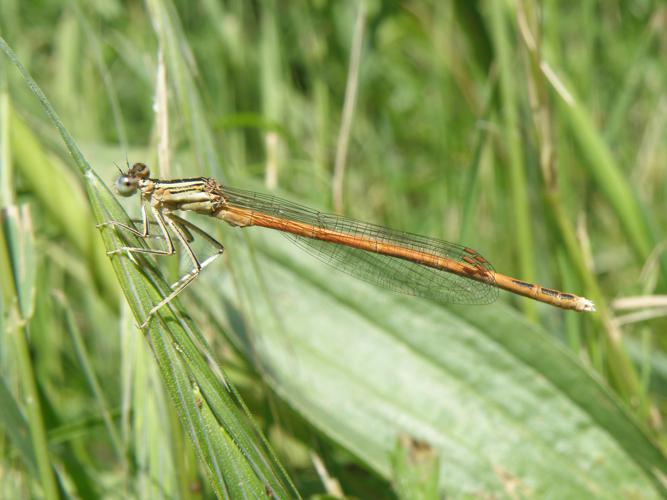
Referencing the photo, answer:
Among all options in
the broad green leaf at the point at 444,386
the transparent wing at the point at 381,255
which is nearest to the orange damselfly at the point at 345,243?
the transparent wing at the point at 381,255

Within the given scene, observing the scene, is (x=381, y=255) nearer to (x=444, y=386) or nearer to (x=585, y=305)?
(x=444, y=386)

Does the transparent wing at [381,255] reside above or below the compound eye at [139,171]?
above

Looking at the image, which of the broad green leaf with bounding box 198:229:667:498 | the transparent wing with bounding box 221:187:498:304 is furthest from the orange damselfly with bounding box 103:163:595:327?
the broad green leaf with bounding box 198:229:667:498

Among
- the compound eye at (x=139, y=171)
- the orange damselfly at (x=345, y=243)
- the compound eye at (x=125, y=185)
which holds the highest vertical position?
Result: the orange damselfly at (x=345, y=243)

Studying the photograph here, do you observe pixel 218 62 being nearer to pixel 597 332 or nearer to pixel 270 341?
pixel 270 341

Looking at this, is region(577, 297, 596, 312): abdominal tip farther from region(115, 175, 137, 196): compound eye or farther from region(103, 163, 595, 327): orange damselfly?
region(115, 175, 137, 196): compound eye

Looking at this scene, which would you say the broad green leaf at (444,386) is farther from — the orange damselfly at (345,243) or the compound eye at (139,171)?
the compound eye at (139,171)

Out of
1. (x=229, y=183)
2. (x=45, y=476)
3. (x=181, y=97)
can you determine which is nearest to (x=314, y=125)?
(x=229, y=183)
